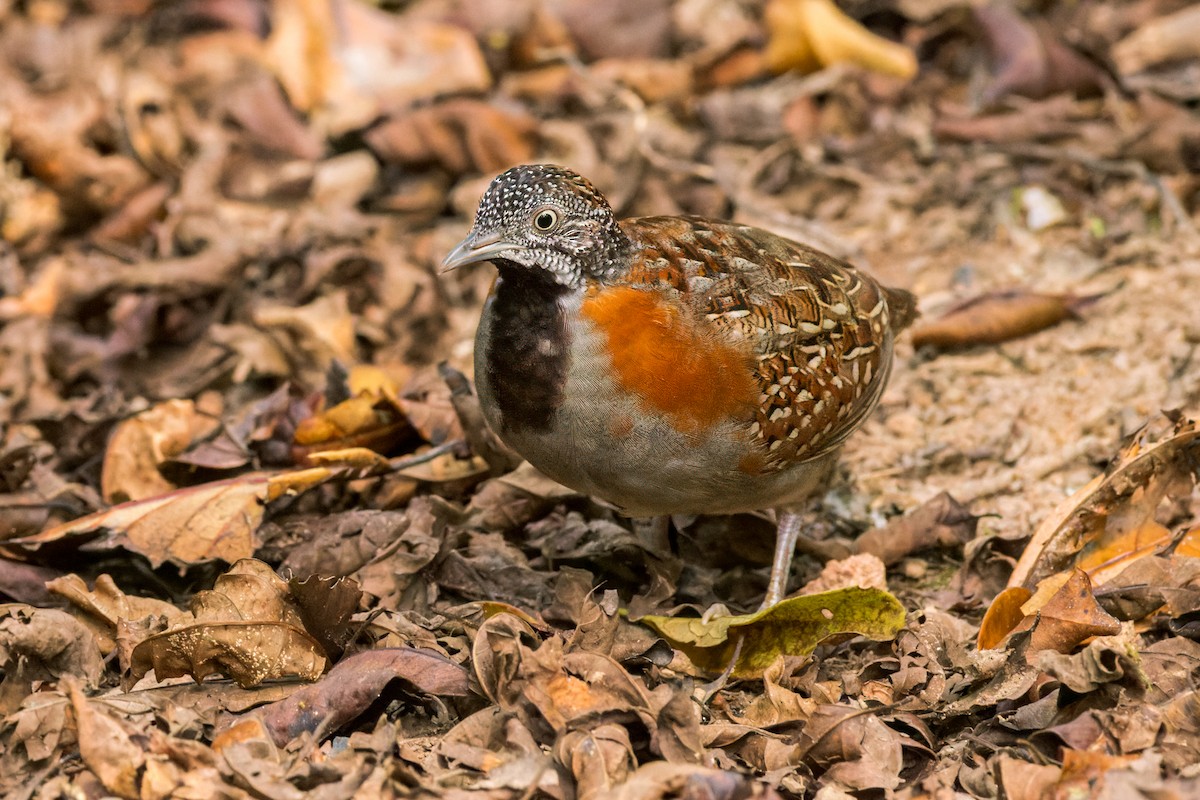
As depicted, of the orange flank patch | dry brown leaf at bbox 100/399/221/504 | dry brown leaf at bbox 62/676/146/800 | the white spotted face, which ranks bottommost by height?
dry brown leaf at bbox 100/399/221/504

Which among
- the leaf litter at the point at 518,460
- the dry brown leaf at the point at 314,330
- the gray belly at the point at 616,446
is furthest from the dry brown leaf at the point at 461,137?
the gray belly at the point at 616,446

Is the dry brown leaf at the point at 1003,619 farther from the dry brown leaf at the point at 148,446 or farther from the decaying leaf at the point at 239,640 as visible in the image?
the dry brown leaf at the point at 148,446

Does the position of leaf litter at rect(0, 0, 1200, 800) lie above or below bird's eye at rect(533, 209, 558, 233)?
below

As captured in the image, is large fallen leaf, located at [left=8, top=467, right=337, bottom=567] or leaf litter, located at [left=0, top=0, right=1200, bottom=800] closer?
leaf litter, located at [left=0, top=0, right=1200, bottom=800]

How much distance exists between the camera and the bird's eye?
4.39 metres

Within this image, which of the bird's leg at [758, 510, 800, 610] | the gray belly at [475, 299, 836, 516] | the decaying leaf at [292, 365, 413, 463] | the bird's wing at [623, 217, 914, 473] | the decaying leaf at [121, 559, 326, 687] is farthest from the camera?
the decaying leaf at [292, 365, 413, 463]

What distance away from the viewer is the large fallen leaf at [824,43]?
827cm

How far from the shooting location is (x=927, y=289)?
6.98 meters

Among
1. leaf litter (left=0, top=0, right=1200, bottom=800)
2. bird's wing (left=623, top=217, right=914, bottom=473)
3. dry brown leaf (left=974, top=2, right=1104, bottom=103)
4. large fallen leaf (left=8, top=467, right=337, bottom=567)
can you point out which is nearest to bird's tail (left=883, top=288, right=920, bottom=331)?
bird's wing (left=623, top=217, right=914, bottom=473)

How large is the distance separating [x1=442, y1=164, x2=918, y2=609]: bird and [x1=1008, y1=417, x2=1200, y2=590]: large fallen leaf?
916 mm

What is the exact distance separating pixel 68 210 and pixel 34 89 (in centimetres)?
94

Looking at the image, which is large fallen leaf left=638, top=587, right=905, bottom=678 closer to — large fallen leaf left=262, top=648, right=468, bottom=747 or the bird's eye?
large fallen leaf left=262, top=648, right=468, bottom=747

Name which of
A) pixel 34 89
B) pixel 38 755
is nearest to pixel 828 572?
pixel 38 755

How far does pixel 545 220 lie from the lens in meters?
4.40
